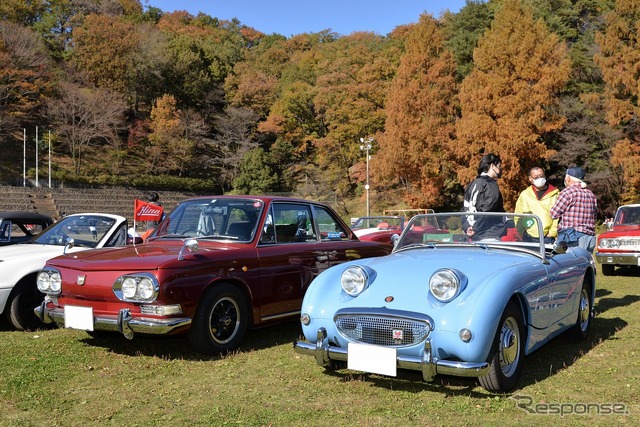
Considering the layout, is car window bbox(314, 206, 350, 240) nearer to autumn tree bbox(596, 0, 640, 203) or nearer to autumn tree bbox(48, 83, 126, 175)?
autumn tree bbox(596, 0, 640, 203)

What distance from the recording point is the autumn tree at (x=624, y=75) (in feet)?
87.9

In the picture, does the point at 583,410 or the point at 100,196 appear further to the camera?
the point at 100,196

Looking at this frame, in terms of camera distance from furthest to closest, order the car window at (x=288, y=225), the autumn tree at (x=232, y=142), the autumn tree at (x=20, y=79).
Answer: the autumn tree at (x=232, y=142)
the autumn tree at (x=20, y=79)
the car window at (x=288, y=225)

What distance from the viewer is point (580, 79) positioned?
115 feet

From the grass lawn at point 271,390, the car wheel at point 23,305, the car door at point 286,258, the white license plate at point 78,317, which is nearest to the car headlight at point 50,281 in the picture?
the white license plate at point 78,317

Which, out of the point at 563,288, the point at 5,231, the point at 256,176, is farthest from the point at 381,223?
the point at 256,176

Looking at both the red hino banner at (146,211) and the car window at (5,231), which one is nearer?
the car window at (5,231)

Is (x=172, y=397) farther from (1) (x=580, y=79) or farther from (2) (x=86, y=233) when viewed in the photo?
(1) (x=580, y=79)

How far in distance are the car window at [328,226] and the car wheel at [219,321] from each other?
1.57 meters

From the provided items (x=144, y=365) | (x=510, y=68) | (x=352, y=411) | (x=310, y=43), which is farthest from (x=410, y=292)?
(x=310, y=43)

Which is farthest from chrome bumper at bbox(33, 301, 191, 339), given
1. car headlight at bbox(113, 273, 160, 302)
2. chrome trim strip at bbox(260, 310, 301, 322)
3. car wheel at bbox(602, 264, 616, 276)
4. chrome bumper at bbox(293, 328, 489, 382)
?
car wheel at bbox(602, 264, 616, 276)

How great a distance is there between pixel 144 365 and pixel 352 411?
2129 millimetres

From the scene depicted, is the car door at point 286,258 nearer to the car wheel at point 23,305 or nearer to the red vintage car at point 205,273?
the red vintage car at point 205,273

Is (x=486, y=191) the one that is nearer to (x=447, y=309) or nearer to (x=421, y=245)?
(x=421, y=245)
